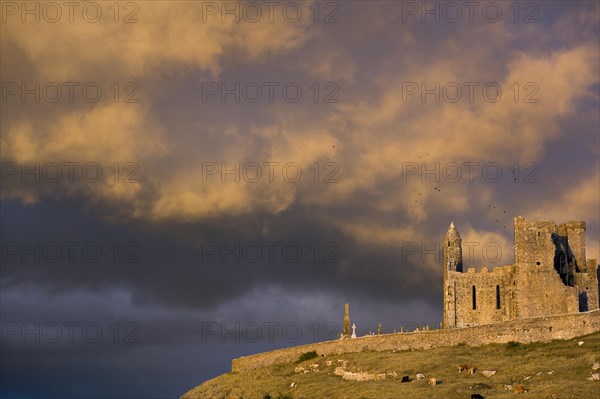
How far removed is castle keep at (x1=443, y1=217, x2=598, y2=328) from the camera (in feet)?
309

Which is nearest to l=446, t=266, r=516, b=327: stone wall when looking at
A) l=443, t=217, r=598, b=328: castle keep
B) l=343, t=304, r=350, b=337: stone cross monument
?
l=443, t=217, r=598, b=328: castle keep

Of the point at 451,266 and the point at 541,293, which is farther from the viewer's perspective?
the point at 451,266

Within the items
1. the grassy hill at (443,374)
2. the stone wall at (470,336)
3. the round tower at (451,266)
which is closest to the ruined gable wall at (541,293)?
the round tower at (451,266)

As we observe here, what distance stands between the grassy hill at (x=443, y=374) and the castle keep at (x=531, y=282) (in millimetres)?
18161

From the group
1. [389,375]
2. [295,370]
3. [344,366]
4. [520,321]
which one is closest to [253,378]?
[295,370]

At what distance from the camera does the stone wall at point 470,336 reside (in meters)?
73.7

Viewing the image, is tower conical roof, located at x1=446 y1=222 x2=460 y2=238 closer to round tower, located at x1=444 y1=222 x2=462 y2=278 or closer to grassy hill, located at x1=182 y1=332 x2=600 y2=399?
round tower, located at x1=444 y1=222 x2=462 y2=278

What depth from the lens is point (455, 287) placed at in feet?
334

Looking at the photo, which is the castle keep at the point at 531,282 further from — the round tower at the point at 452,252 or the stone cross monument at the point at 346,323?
the stone cross monument at the point at 346,323

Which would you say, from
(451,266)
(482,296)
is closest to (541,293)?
(482,296)

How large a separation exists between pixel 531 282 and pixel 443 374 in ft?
98.5

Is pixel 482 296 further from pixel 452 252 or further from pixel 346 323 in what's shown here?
pixel 346 323

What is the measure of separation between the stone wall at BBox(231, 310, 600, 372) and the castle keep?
13.7 metres

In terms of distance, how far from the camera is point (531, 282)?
3748 inches
